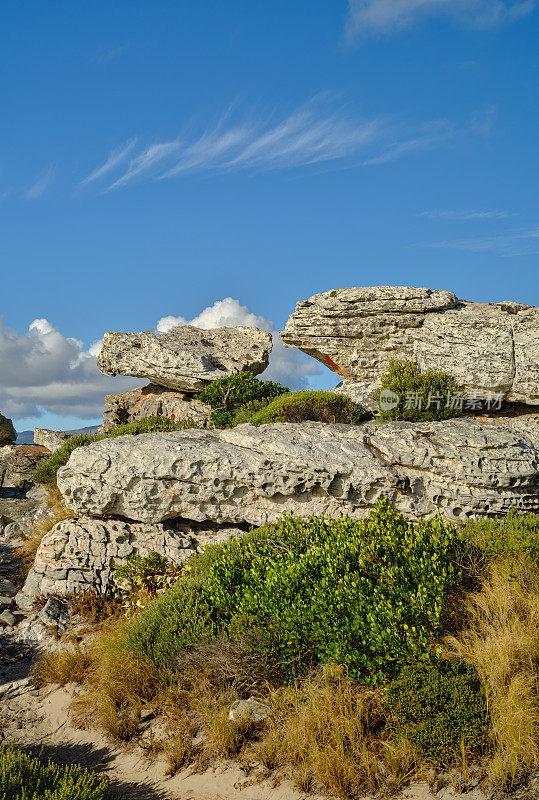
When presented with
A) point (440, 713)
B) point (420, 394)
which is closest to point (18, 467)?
point (420, 394)

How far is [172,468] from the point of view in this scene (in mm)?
10734

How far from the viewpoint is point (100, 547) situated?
10945 millimetres

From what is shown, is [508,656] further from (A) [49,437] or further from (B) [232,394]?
(A) [49,437]

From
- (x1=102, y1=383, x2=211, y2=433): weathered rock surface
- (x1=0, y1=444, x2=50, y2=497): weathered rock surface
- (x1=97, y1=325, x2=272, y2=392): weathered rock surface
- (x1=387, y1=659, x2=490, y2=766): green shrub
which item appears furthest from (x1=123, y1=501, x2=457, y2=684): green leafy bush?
(x1=0, y1=444, x2=50, y2=497): weathered rock surface

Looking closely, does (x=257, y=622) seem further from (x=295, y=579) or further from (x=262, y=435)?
(x=262, y=435)

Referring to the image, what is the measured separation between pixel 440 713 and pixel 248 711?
2.24 meters

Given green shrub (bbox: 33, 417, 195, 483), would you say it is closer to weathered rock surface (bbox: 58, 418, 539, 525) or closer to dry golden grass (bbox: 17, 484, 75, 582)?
dry golden grass (bbox: 17, 484, 75, 582)

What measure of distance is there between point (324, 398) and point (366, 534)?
751 centimetres

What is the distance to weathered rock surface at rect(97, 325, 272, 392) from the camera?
18734mm

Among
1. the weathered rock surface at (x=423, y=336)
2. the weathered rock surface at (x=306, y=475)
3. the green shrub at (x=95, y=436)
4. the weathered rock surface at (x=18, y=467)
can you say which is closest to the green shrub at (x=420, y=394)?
the weathered rock surface at (x=423, y=336)

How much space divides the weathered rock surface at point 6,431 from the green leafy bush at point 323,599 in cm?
2258

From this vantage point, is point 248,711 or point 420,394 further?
point 420,394

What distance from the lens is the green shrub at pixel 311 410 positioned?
14234mm

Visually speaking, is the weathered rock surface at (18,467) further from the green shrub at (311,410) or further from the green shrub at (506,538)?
the green shrub at (506,538)
